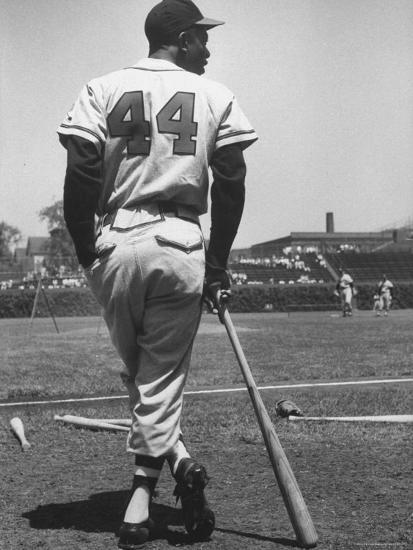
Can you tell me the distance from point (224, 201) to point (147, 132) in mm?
444

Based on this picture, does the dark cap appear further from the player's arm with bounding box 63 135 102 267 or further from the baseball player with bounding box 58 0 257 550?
the player's arm with bounding box 63 135 102 267

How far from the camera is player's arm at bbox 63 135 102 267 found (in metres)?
3.22

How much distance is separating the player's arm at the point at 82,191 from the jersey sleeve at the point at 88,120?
3 centimetres

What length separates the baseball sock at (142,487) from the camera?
3143 mm

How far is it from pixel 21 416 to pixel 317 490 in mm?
3225

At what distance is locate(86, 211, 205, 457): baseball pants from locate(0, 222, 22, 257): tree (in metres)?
121

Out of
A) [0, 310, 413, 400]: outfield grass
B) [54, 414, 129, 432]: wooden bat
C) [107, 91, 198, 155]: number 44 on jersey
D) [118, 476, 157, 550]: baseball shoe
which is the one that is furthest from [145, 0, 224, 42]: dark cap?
[0, 310, 413, 400]: outfield grass

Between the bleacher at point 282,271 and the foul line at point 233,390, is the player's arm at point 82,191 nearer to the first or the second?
the foul line at point 233,390

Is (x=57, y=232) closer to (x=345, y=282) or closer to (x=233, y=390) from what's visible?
(x=345, y=282)

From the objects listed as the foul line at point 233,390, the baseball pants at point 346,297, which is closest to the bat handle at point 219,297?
the foul line at point 233,390

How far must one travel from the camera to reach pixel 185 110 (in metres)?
3.32

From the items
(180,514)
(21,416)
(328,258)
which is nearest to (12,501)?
(180,514)

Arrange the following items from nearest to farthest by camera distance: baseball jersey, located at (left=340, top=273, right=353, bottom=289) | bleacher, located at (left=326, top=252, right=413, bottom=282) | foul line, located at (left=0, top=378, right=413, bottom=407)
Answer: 1. foul line, located at (left=0, top=378, right=413, bottom=407)
2. baseball jersey, located at (left=340, top=273, right=353, bottom=289)
3. bleacher, located at (left=326, top=252, right=413, bottom=282)

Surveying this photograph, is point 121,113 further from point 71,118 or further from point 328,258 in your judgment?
point 328,258
